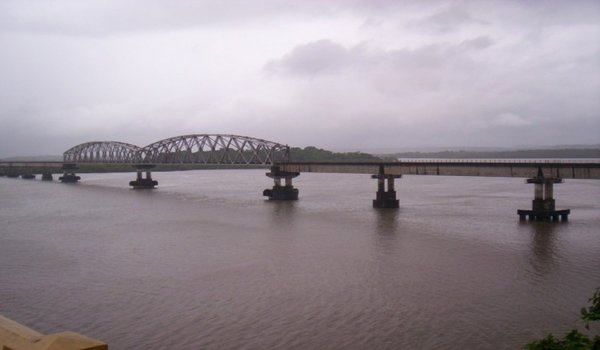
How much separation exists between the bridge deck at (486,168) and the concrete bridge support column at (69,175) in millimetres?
72140

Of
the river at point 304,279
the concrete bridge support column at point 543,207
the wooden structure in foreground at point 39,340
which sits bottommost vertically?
the river at point 304,279

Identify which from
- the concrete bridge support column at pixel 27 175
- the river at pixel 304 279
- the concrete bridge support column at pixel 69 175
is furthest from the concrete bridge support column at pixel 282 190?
the concrete bridge support column at pixel 27 175

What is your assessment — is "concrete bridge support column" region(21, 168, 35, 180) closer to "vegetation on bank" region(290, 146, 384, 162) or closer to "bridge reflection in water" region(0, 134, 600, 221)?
"bridge reflection in water" region(0, 134, 600, 221)

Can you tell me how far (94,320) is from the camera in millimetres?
18781

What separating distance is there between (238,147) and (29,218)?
41219 mm

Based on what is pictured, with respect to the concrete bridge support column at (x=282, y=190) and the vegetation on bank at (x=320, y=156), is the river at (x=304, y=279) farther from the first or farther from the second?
the vegetation on bank at (x=320, y=156)

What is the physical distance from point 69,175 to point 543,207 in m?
103

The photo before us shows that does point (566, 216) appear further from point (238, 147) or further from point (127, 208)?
point (238, 147)

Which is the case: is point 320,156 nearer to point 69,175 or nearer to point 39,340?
point 69,175

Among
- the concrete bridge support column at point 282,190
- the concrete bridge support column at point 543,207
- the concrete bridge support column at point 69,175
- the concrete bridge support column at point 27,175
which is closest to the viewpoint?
the concrete bridge support column at point 543,207

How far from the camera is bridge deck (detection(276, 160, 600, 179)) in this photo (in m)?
45.8

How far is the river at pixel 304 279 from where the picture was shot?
57.3 feet

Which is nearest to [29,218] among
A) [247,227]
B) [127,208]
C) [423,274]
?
[127,208]

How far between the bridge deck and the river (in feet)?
12.3
